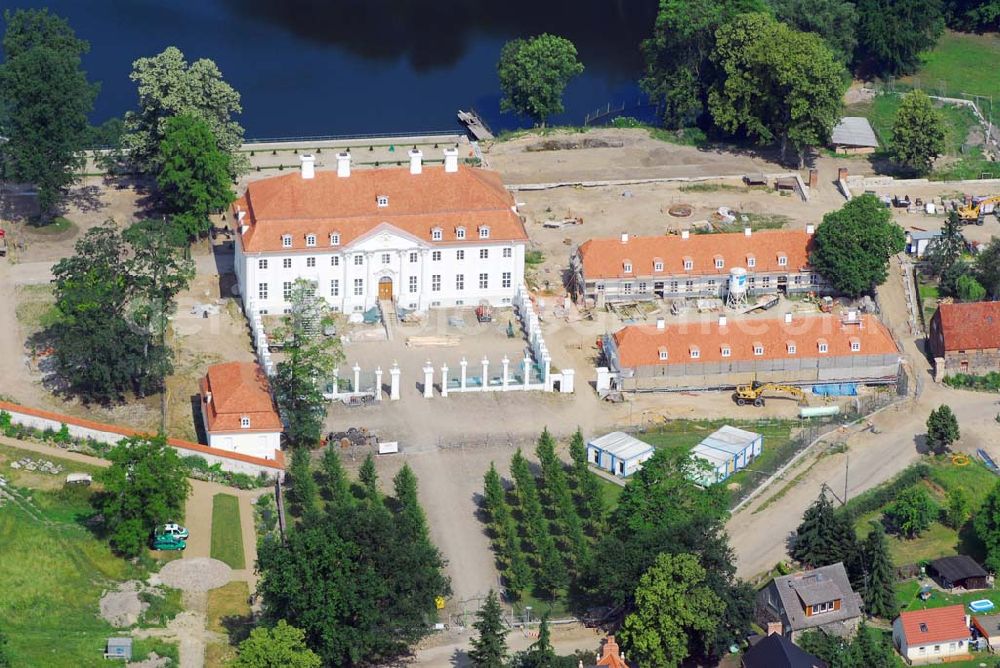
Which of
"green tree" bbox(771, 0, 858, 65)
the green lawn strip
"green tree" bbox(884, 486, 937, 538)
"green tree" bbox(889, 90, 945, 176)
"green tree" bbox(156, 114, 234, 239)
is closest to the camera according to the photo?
the green lawn strip

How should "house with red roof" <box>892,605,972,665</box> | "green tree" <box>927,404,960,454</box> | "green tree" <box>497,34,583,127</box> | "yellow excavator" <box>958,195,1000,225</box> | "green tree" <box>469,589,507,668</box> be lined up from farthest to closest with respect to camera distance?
1. "green tree" <box>497,34,583,127</box>
2. "yellow excavator" <box>958,195,1000,225</box>
3. "green tree" <box>927,404,960,454</box>
4. "house with red roof" <box>892,605,972,665</box>
5. "green tree" <box>469,589,507,668</box>

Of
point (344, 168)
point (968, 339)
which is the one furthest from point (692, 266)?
point (344, 168)

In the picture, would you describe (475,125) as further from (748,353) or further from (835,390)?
(835,390)

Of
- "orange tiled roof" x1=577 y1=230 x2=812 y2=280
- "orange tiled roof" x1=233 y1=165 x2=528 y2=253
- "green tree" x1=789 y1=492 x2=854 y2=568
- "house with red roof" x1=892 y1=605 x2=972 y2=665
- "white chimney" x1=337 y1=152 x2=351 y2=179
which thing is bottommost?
"house with red roof" x1=892 y1=605 x2=972 y2=665

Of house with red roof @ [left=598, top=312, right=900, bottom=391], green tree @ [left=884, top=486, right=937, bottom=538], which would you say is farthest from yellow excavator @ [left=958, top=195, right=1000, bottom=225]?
green tree @ [left=884, top=486, right=937, bottom=538]

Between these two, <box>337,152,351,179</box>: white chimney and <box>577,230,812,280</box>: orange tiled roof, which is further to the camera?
<box>577,230,812,280</box>: orange tiled roof

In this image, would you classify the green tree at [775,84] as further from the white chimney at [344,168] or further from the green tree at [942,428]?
the green tree at [942,428]

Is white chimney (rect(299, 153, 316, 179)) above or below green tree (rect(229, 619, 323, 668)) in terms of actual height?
above

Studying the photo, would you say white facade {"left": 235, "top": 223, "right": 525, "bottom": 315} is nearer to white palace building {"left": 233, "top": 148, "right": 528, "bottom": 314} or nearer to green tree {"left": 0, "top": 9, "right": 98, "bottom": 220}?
white palace building {"left": 233, "top": 148, "right": 528, "bottom": 314}
